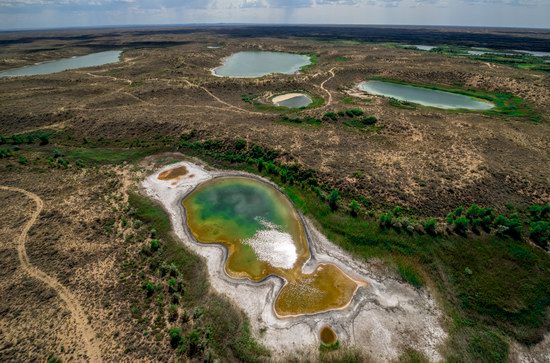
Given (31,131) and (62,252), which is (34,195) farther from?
(31,131)

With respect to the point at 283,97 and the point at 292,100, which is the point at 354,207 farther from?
the point at 283,97

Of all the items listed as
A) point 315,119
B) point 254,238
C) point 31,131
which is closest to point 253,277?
point 254,238

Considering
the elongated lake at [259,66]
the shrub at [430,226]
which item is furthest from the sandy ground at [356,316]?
the elongated lake at [259,66]

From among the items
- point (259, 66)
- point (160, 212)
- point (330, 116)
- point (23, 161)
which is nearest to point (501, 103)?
point (330, 116)

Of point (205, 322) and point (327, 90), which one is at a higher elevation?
point (327, 90)

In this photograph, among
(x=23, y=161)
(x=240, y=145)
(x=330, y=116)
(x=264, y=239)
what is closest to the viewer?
(x=264, y=239)

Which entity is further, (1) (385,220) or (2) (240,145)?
(2) (240,145)

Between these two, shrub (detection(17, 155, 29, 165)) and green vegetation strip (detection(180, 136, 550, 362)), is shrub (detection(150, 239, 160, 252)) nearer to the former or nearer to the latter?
green vegetation strip (detection(180, 136, 550, 362))
